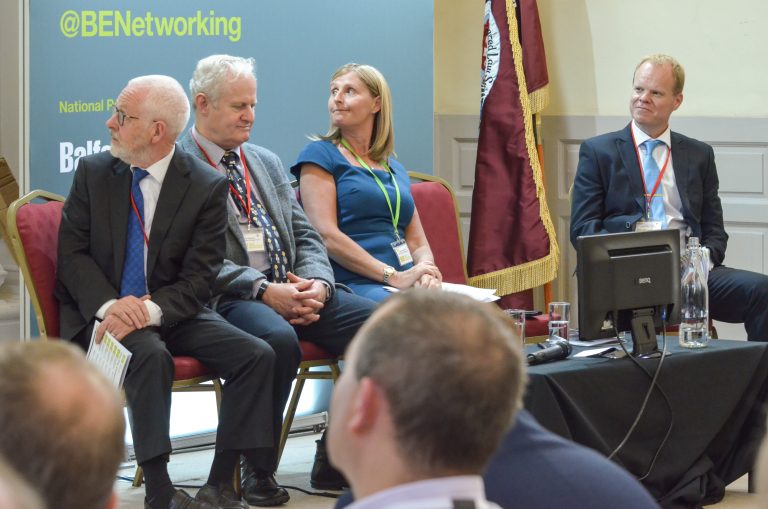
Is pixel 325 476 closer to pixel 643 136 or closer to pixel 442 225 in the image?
pixel 442 225

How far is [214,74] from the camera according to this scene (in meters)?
4.06

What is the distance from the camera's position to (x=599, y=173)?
16.1 feet

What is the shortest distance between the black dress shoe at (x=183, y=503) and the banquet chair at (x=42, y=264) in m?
0.34

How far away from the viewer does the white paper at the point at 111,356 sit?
3389 millimetres

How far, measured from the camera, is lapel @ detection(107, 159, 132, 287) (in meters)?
3.66

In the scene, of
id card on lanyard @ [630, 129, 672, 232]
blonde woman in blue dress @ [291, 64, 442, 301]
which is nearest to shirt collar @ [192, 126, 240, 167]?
blonde woman in blue dress @ [291, 64, 442, 301]

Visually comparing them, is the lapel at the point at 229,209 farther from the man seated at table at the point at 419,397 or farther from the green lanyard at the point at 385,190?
the man seated at table at the point at 419,397

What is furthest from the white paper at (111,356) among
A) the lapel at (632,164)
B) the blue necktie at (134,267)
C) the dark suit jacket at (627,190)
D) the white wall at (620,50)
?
the white wall at (620,50)

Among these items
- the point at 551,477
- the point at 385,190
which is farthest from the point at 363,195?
the point at 551,477

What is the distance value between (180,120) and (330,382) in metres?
1.54

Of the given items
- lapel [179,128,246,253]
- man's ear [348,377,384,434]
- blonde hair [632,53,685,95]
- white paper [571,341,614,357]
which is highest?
blonde hair [632,53,685,95]

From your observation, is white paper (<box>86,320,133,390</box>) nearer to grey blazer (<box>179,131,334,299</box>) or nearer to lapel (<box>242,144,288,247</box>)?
grey blazer (<box>179,131,334,299</box>)

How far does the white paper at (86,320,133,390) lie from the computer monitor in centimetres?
134

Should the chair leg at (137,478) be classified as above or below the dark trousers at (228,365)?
below
